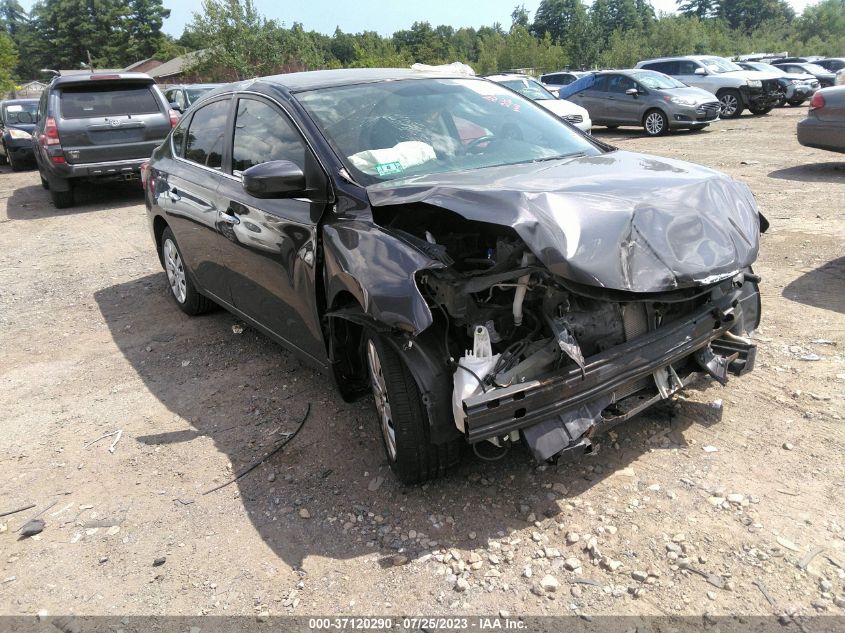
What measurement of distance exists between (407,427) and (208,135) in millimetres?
2967

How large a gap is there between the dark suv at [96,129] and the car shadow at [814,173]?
940cm

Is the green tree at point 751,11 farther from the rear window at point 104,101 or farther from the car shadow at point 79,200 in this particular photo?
the rear window at point 104,101

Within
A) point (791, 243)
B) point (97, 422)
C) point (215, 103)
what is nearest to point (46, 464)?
point (97, 422)

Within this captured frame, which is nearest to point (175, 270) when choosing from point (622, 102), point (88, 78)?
point (88, 78)

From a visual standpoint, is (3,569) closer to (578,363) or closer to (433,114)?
(578,363)

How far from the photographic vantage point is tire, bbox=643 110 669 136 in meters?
16.6

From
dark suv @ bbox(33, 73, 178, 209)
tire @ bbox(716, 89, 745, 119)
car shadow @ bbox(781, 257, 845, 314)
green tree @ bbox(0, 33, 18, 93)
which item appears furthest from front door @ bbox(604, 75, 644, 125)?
green tree @ bbox(0, 33, 18, 93)

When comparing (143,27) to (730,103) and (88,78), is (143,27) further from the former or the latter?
(88,78)

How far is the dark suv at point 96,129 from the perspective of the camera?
1087 centimetres

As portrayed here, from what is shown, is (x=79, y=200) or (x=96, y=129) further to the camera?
(x=79, y=200)

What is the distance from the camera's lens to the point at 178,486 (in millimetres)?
3580

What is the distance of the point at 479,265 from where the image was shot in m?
3.17

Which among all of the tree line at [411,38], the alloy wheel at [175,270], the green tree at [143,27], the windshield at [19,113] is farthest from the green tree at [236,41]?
the green tree at [143,27]

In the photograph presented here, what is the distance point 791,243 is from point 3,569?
21.4 ft
